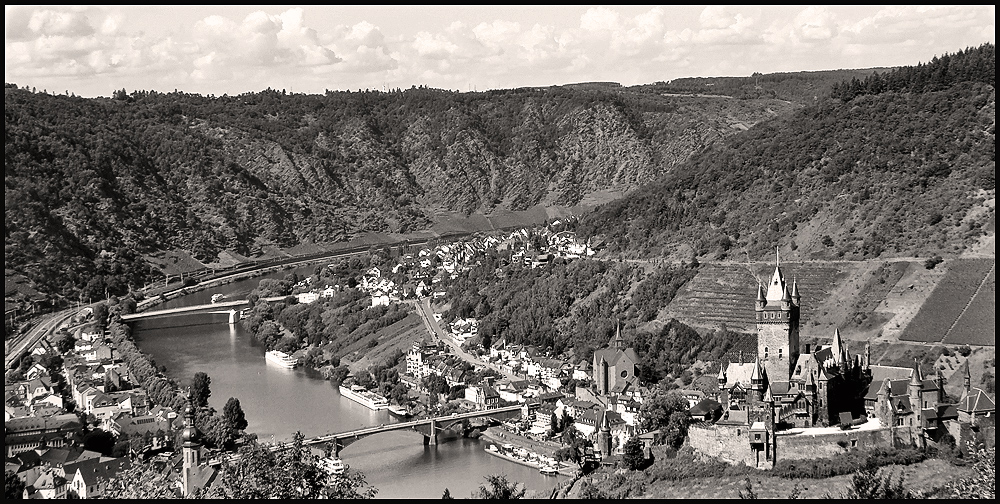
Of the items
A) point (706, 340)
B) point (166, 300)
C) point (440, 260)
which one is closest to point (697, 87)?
point (440, 260)

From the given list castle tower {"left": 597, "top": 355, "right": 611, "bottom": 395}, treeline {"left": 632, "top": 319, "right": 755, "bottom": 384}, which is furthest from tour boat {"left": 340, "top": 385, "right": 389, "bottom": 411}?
treeline {"left": 632, "top": 319, "right": 755, "bottom": 384}

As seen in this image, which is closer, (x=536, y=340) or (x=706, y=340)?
(x=706, y=340)

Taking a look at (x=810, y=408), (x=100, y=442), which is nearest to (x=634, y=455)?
(x=810, y=408)

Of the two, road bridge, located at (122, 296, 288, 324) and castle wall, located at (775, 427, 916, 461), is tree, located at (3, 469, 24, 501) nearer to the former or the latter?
castle wall, located at (775, 427, 916, 461)

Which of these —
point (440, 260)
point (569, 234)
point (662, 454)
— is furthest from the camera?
point (440, 260)

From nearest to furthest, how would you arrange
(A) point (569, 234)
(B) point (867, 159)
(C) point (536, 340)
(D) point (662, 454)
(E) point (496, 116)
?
(D) point (662, 454), (C) point (536, 340), (B) point (867, 159), (A) point (569, 234), (E) point (496, 116)

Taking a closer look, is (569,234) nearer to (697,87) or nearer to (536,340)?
(536,340)

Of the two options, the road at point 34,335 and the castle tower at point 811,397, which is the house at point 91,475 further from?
the road at point 34,335
